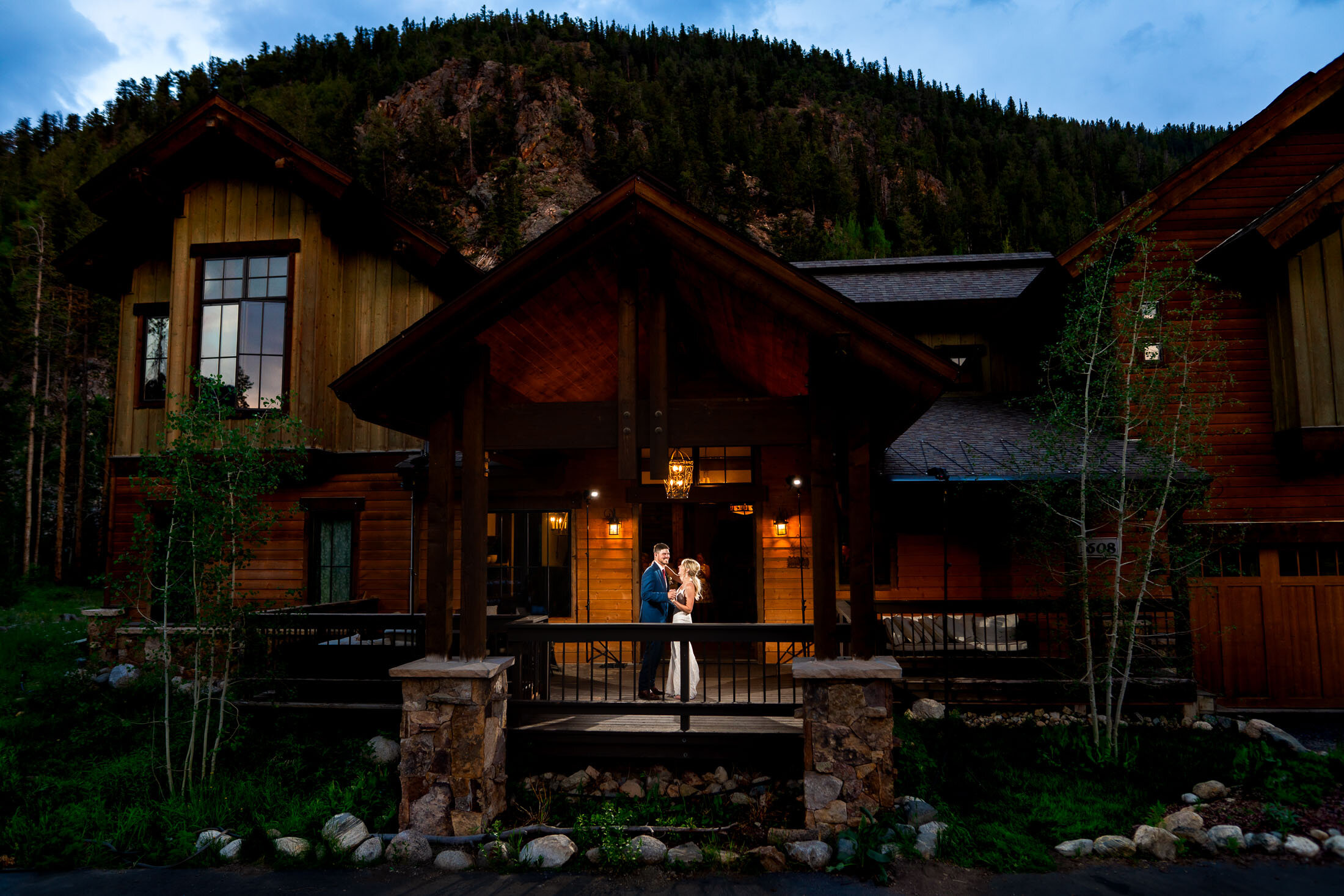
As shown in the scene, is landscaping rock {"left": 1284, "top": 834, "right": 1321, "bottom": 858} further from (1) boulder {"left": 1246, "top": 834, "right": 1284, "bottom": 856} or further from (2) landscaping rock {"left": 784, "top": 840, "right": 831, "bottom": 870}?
(2) landscaping rock {"left": 784, "top": 840, "right": 831, "bottom": 870}

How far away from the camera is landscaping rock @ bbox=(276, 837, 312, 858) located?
5.70 meters

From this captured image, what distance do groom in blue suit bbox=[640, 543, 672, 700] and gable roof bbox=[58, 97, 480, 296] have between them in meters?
6.82

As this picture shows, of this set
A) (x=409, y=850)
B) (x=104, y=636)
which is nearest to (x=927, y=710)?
(x=409, y=850)

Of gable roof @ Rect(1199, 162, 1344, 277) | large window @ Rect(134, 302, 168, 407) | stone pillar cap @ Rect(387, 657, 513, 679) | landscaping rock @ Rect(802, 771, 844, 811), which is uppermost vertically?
gable roof @ Rect(1199, 162, 1344, 277)

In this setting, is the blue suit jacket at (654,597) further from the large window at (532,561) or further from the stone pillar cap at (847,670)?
the large window at (532,561)

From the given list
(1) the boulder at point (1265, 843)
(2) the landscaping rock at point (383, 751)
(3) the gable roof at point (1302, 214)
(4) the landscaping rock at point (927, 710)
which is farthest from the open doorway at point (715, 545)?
(3) the gable roof at point (1302, 214)

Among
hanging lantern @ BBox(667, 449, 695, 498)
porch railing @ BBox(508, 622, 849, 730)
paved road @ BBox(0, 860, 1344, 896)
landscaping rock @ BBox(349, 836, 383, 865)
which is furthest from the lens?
hanging lantern @ BBox(667, 449, 695, 498)

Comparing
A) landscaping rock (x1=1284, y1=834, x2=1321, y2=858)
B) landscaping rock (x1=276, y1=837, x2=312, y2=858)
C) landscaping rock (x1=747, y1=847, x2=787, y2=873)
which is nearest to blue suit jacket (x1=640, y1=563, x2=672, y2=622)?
landscaping rock (x1=747, y1=847, x2=787, y2=873)

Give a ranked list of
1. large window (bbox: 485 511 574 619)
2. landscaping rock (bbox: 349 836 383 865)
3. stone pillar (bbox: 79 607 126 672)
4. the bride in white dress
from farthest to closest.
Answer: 1. large window (bbox: 485 511 574 619)
2. stone pillar (bbox: 79 607 126 672)
3. the bride in white dress
4. landscaping rock (bbox: 349 836 383 865)

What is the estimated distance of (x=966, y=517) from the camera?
1127 centimetres

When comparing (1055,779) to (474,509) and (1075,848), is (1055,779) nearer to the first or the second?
(1075,848)

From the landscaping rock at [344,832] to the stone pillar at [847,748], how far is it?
12.4 feet

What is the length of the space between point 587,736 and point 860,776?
2.65 metres

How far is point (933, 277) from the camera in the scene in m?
14.8
